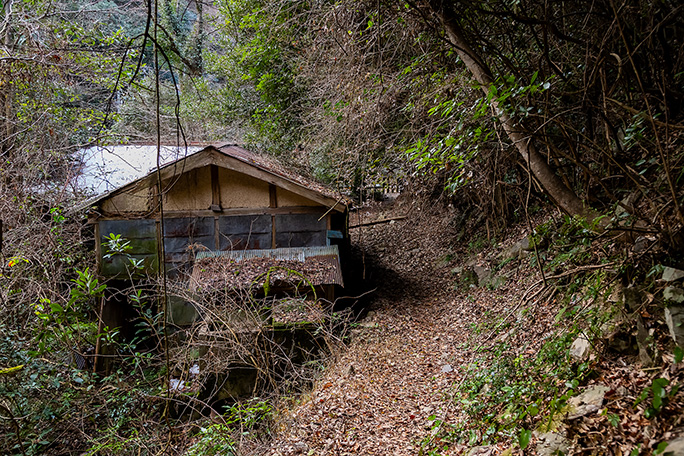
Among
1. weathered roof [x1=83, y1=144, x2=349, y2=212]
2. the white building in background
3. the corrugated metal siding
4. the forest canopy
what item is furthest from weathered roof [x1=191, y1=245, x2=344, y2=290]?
the white building in background

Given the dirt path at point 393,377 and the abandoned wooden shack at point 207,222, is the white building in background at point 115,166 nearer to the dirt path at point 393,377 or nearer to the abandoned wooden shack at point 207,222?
the abandoned wooden shack at point 207,222

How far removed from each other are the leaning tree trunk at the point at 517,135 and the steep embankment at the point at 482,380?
0.62 metres

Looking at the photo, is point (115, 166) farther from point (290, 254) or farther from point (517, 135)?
point (517, 135)

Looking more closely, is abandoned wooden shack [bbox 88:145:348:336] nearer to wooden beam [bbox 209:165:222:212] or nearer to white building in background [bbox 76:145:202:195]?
wooden beam [bbox 209:165:222:212]

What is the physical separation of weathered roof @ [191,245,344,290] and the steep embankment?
132 centimetres

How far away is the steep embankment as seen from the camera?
2857mm

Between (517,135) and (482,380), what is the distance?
2.53 meters

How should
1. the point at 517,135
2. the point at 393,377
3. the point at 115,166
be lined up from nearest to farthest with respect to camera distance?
1. the point at 517,135
2. the point at 393,377
3. the point at 115,166

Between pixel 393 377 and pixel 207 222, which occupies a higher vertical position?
pixel 207 222

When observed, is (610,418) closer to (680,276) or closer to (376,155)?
(680,276)

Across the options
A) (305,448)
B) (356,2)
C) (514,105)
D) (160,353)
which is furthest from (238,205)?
(514,105)

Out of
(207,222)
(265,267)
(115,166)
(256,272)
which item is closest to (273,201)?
(207,222)

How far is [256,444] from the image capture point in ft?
15.0

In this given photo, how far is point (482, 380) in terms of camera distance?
4.20m
